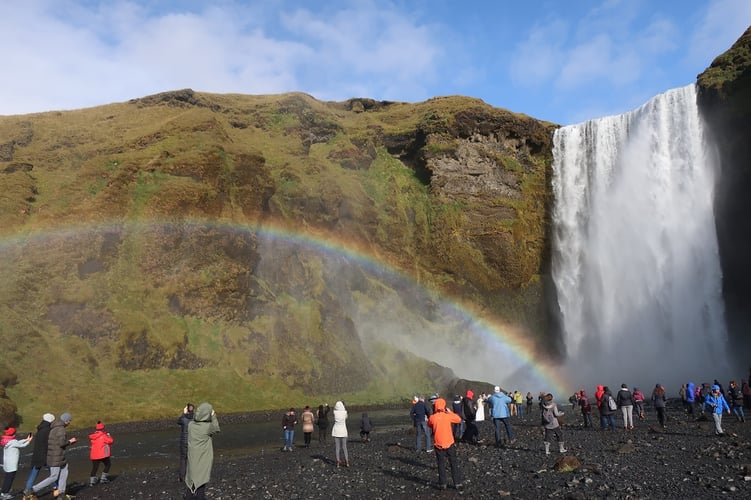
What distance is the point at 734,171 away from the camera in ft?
172

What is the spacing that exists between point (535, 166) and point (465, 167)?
411 inches

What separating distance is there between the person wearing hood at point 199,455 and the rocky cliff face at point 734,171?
5618 centimetres

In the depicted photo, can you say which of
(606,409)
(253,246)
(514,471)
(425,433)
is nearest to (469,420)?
(425,433)

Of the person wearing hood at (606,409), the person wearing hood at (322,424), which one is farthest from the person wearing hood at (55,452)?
the person wearing hood at (606,409)

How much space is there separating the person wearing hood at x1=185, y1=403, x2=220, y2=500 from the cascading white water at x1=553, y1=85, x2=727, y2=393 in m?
54.2

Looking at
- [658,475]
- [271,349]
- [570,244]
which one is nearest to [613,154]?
[570,244]

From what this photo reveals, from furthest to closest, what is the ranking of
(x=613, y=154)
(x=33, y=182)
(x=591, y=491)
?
1. (x=613, y=154)
2. (x=33, y=182)
3. (x=591, y=491)

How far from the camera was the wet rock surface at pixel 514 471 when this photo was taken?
12102 mm

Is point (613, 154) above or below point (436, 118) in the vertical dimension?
below

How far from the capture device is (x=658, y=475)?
13.1 metres

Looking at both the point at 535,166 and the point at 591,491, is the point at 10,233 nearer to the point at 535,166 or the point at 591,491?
the point at 591,491

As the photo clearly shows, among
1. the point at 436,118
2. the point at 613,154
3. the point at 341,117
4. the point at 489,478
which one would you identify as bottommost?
the point at 489,478

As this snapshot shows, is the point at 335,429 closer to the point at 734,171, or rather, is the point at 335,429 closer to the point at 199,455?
the point at 199,455

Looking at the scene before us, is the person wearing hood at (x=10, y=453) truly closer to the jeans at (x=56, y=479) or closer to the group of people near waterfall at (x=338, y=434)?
the group of people near waterfall at (x=338, y=434)
